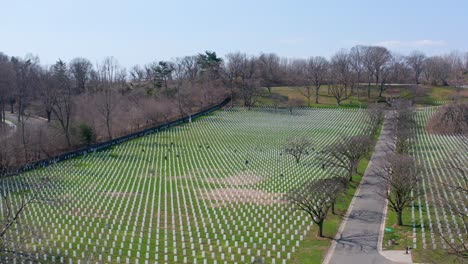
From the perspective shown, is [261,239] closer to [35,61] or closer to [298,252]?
[298,252]

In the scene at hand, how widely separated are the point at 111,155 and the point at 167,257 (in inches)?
1124

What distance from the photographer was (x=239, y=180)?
37469mm

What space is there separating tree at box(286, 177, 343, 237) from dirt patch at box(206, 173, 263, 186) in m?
5.68

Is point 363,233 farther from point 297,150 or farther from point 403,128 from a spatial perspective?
point 403,128

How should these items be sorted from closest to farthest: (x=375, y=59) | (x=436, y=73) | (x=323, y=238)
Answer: (x=323, y=238)
(x=375, y=59)
(x=436, y=73)

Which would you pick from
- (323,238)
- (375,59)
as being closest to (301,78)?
(375,59)

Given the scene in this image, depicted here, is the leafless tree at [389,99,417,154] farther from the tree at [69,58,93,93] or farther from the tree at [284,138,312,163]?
the tree at [69,58,93,93]

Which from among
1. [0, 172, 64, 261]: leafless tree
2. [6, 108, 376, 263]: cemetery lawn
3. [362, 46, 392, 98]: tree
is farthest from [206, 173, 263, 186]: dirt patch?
[362, 46, 392, 98]: tree

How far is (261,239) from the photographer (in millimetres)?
24078

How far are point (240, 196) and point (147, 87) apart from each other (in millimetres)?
64976

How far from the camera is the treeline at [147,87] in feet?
173

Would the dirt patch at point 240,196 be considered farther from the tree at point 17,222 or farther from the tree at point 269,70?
the tree at point 269,70

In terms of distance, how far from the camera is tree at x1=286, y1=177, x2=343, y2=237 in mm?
25078

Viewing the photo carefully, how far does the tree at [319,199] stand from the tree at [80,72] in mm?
71227
